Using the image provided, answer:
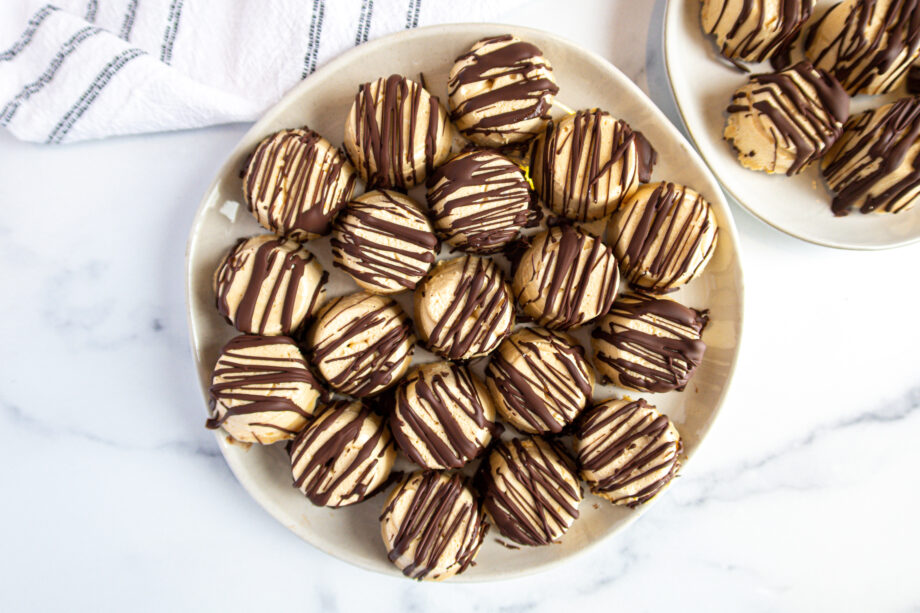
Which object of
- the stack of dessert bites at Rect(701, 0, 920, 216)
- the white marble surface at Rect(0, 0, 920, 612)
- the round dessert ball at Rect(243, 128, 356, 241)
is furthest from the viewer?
the white marble surface at Rect(0, 0, 920, 612)

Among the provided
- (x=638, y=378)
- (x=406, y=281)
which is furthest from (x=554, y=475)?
(x=406, y=281)

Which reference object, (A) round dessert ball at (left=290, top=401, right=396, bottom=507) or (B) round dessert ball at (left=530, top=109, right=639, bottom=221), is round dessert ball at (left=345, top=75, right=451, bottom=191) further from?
(A) round dessert ball at (left=290, top=401, right=396, bottom=507)

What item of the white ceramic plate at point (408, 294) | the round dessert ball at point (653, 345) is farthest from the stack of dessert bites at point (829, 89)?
the round dessert ball at point (653, 345)

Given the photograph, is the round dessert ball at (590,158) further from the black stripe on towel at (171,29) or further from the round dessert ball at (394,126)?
the black stripe on towel at (171,29)

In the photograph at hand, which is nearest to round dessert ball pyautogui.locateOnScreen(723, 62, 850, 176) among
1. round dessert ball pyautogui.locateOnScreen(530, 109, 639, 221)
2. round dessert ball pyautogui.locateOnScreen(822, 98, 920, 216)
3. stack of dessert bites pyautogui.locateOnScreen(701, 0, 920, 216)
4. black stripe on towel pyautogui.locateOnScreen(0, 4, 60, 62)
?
stack of dessert bites pyautogui.locateOnScreen(701, 0, 920, 216)

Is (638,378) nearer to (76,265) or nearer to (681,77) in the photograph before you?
(681,77)

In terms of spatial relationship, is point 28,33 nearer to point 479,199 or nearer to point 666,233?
point 479,199

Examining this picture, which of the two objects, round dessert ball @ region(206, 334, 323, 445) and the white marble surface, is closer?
round dessert ball @ region(206, 334, 323, 445)
